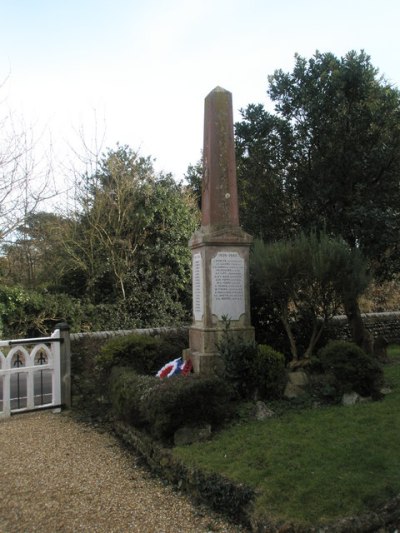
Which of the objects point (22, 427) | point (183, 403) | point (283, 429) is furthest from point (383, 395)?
point (22, 427)

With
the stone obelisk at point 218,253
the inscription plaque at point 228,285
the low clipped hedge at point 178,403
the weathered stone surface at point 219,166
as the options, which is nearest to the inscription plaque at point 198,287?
the stone obelisk at point 218,253

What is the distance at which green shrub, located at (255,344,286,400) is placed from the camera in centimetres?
621

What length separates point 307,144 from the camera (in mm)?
9984

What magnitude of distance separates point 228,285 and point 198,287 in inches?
19.4

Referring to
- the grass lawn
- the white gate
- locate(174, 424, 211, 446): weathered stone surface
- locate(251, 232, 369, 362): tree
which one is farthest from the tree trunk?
the white gate

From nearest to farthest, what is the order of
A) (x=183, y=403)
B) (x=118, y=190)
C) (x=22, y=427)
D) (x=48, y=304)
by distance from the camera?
(x=183, y=403) < (x=22, y=427) < (x=48, y=304) < (x=118, y=190)

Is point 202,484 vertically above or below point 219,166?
below

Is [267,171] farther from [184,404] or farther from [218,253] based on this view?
[184,404]

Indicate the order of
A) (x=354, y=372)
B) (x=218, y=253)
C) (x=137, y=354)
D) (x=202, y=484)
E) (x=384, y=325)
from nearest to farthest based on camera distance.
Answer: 1. (x=202, y=484)
2. (x=354, y=372)
3. (x=218, y=253)
4. (x=137, y=354)
5. (x=384, y=325)

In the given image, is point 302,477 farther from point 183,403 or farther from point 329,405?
point 329,405

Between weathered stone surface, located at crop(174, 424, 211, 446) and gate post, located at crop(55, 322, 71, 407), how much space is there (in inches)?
142

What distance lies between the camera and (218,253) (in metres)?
7.34

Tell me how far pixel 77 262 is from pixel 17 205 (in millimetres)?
4167

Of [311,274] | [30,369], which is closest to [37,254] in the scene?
[30,369]
